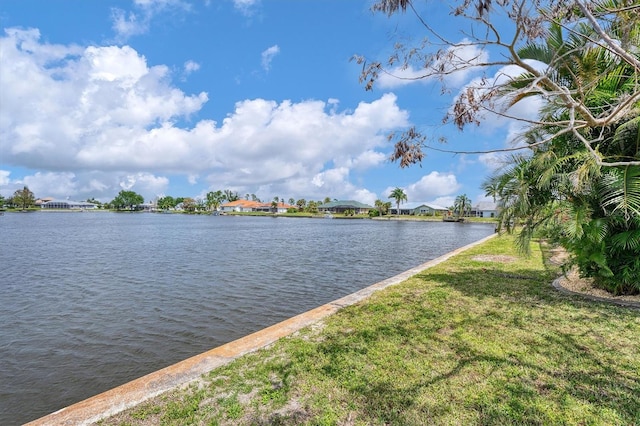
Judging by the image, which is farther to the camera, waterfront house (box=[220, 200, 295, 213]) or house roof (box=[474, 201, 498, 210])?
waterfront house (box=[220, 200, 295, 213])

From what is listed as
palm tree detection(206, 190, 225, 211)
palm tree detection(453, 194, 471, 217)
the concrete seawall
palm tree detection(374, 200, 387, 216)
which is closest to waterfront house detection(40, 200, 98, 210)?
palm tree detection(206, 190, 225, 211)

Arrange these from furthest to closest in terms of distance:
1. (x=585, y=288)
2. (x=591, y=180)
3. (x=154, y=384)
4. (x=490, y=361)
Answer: (x=585, y=288) < (x=591, y=180) < (x=490, y=361) < (x=154, y=384)

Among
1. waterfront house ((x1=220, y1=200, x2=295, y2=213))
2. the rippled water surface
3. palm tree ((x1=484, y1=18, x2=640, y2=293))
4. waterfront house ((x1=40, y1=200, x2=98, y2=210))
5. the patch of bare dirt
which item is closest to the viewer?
the rippled water surface

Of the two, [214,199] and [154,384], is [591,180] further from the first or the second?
[214,199]

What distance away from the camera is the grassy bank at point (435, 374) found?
3.34m

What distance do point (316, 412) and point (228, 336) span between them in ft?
13.0

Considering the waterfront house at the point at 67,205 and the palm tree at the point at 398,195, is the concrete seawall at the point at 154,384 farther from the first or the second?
the waterfront house at the point at 67,205

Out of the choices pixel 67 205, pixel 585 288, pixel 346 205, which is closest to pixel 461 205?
pixel 346 205

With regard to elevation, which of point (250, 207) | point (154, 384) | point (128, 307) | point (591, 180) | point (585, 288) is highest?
point (250, 207)

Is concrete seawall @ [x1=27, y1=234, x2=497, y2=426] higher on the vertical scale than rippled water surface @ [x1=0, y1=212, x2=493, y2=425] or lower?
higher

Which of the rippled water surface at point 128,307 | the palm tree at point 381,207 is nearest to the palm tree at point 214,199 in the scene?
the palm tree at point 381,207

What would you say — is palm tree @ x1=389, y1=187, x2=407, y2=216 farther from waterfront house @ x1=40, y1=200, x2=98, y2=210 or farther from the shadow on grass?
waterfront house @ x1=40, y1=200, x2=98, y2=210

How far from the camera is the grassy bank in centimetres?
334

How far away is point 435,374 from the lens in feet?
13.3
